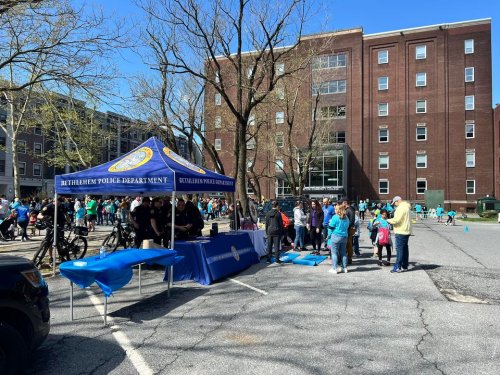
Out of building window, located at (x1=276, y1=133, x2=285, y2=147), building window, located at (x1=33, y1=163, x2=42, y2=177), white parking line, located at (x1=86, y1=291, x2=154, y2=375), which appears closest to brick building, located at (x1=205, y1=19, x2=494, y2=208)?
building window, located at (x1=276, y1=133, x2=285, y2=147)

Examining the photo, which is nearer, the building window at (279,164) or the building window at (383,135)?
the building window at (279,164)

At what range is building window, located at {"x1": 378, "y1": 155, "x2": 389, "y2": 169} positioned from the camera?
49.7 meters

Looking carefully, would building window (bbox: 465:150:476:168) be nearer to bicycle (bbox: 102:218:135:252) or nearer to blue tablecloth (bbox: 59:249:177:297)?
bicycle (bbox: 102:218:135:252)

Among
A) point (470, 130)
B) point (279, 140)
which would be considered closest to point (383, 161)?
point (470, 130)

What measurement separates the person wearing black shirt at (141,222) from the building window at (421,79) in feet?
154

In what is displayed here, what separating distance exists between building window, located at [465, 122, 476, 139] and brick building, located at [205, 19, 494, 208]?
1.6 inches

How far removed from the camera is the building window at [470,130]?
47156 mm

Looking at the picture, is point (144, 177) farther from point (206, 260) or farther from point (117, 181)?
point (206, 260)

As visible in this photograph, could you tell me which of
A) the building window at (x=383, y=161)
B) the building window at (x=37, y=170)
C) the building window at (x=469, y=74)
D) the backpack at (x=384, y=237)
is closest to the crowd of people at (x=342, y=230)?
the backpack at (x=384, y=237)

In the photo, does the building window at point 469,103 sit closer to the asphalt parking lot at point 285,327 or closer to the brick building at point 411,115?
the brick building at point 411,115

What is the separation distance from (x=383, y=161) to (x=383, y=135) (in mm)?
3309

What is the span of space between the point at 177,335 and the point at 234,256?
14.7 ft

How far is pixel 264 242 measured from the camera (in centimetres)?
1288

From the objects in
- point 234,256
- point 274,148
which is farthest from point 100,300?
point 274,148
